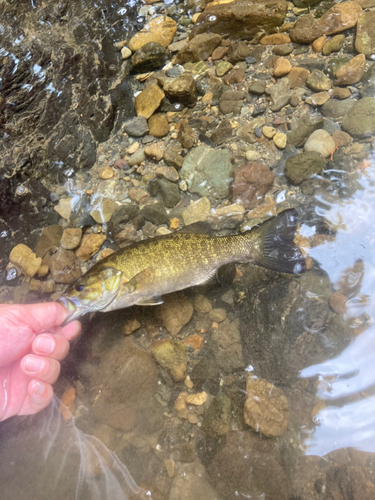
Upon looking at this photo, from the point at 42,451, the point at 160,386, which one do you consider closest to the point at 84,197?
the point at 160,386

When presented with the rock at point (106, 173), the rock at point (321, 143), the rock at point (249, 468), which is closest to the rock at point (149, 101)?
the rock at point (106, 173)

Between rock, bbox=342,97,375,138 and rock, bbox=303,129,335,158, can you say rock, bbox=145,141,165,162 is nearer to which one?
rock, bbox=303,129,335,158

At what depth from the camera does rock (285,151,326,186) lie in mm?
4203

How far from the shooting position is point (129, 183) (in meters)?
4.74

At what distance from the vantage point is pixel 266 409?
3.34m

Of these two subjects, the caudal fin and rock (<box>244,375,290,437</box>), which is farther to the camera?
the caudal fin

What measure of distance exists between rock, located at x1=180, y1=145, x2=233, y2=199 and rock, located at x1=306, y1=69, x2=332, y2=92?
162 cm

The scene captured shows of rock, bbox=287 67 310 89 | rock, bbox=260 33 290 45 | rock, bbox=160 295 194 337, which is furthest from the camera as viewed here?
rock, bbox=260 33 290 45

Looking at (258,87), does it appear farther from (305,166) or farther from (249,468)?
(249,468)

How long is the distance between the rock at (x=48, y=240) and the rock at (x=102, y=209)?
52 centimetres

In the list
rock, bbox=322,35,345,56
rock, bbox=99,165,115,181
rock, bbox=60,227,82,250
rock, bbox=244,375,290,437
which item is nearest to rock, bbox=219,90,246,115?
rock, bbox=322,35,345,56

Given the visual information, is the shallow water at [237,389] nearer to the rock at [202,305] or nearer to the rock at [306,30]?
the rock at [202,305]

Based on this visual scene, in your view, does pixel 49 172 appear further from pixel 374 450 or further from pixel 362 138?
pixel 374 450

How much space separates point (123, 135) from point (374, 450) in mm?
5004
